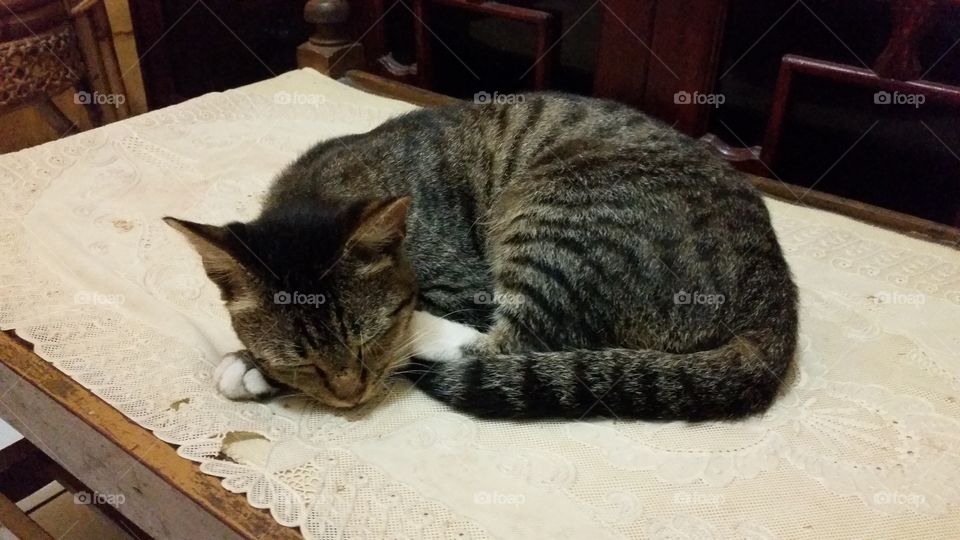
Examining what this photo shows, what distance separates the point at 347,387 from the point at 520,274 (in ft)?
1.14

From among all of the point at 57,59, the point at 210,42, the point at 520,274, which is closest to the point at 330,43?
the point at 210,42

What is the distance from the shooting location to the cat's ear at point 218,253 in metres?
0.85

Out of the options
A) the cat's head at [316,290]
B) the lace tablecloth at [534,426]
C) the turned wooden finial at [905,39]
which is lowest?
the lace tablecloth at [534,426]

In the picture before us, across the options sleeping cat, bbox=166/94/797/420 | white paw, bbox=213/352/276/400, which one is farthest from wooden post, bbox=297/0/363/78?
white paw, bbox=213/352/276/400

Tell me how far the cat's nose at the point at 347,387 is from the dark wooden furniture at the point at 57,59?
139cm

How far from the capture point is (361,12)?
6.64 feet

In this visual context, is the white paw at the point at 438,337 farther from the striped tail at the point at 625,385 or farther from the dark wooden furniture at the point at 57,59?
the dark wooden furniture at the point at 57,59

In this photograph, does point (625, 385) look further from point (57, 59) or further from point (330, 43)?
point (57, 59)

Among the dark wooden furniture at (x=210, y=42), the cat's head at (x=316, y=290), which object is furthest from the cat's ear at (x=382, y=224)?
the dark wooden furniture at (x=210, y=42)

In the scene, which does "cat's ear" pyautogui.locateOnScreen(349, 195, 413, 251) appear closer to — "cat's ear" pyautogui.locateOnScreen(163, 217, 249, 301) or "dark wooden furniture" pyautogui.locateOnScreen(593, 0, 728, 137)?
"cat's ear" pyautogui.locateOnScreen(163, 217, 249, 301)

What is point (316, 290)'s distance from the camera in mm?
928

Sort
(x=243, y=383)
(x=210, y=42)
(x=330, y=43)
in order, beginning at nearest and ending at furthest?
(x=243, y=383), (x=330, y=43), (x=210, y=42)

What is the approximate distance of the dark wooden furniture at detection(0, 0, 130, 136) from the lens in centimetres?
176

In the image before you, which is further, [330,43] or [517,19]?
[330,43]
